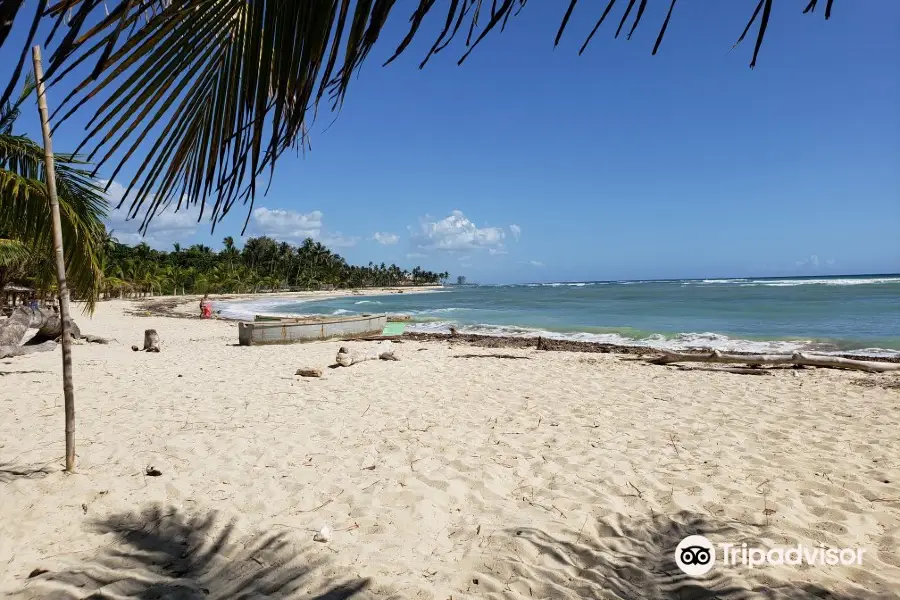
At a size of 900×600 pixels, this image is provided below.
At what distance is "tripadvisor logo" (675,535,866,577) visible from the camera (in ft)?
8.78

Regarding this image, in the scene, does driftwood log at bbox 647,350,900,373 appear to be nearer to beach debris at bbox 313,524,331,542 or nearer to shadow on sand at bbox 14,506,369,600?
beach debris at bbox 313,524,331,542

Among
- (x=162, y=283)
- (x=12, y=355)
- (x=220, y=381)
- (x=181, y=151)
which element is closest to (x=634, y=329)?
(x=220, y=381)

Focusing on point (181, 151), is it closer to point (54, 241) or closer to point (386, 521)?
point (386, 521)

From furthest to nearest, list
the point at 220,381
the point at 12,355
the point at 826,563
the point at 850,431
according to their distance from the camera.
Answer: the point at 12,355 → the point at 220,381 → the point at 850,431 → the point at 826,563

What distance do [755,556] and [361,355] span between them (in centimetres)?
784

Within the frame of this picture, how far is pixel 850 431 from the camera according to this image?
16.6 feet

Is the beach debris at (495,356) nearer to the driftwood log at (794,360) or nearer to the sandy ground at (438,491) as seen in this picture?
the driftwood log at (794,360)

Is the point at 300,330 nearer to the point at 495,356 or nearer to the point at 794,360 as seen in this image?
the point at 495,356

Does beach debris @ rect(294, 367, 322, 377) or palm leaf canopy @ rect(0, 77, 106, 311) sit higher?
palm leaf canopy @ rect(0, 77, 106, 311)

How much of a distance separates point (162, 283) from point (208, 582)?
227ft

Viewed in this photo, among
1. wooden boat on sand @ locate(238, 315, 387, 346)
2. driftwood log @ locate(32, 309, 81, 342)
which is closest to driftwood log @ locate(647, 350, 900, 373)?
wooden boat on sand @ locate(238, 315, 387, 346)

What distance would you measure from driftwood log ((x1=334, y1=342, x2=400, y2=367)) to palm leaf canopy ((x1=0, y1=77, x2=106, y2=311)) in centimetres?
499

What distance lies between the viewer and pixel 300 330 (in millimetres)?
13711

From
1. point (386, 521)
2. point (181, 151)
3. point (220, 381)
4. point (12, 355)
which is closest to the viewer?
point (181, 151)
